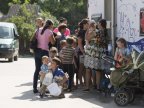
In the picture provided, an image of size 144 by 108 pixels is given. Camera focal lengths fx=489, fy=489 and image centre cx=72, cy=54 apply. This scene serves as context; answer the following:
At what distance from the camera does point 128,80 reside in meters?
10.5

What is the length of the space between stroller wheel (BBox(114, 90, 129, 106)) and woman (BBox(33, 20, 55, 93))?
2.75m

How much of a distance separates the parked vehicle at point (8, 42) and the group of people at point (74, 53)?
33.0ft

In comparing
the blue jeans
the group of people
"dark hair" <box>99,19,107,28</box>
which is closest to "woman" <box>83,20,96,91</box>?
the group of people

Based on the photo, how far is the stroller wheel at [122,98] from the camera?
1050cm

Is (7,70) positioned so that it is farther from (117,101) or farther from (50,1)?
(50,1)

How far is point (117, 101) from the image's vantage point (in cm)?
1063

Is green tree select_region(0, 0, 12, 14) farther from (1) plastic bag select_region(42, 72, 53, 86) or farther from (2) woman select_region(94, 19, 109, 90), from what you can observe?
(1) plastic bag select_region(42, 72, 53, 86)

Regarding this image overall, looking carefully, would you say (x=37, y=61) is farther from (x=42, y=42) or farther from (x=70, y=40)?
(x=70, y=40)

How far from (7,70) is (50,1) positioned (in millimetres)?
31344

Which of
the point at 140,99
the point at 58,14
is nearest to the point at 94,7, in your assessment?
the point at 140,99

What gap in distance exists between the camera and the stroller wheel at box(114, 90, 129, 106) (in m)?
10.5

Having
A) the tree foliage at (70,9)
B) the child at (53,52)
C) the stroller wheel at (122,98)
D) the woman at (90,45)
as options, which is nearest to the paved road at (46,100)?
the stroller wheel at (122,98)

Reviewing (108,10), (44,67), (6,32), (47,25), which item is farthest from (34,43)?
(6,32)

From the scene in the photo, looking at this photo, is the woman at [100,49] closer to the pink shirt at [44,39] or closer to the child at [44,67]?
the child at [44,67]
